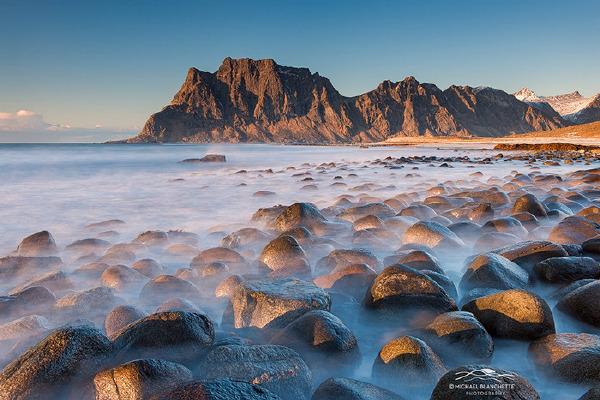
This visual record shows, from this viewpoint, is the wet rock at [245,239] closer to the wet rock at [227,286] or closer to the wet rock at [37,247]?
the wet rock at [227,286]

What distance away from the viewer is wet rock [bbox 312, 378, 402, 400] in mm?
2078

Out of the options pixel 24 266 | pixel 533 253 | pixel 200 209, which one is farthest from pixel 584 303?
pixel 200 209

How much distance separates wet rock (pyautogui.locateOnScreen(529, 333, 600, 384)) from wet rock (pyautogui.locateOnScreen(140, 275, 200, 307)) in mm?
2668

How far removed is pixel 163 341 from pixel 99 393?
0.43 m

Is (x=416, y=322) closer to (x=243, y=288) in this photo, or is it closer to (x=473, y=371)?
(x=473, y=371)

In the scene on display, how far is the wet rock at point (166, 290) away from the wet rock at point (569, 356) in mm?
2668

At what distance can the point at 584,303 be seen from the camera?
297 cm

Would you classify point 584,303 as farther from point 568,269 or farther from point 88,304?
point 88,304

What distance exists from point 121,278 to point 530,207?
5707mm

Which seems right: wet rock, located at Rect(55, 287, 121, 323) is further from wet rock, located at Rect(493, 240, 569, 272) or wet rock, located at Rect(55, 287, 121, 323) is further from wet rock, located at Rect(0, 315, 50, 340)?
wet rock, located at Rect(493, 240, 569, 272)

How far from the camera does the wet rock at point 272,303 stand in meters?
2.97

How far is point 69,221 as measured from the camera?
307 inches

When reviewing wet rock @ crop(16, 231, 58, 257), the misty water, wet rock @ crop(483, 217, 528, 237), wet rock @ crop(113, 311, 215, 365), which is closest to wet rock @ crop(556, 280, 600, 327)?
the misty water

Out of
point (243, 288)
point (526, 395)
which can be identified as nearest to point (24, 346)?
point (243, 288)
